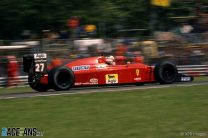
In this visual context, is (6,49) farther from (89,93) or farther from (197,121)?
(197,121)

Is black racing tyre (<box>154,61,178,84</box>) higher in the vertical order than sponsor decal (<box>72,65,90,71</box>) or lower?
lower

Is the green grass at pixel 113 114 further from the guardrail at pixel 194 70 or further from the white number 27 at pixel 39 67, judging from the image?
the guardrail at pixel 194 70

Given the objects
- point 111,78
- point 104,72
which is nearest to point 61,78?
point 104,72

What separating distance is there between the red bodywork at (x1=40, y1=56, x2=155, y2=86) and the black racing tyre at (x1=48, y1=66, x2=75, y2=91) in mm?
260

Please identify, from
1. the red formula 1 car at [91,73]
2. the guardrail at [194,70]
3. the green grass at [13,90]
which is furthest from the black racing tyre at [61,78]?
the guardrail at [194,70]

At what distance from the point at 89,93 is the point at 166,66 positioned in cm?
352

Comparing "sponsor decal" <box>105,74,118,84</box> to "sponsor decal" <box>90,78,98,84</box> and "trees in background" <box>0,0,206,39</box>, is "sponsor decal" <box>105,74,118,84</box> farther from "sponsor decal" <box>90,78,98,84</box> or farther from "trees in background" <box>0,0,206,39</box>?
"trees in background" <box>0,0,206,39</box>

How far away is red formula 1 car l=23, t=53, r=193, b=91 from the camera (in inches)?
541

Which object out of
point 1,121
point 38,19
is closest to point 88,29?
point 38,19

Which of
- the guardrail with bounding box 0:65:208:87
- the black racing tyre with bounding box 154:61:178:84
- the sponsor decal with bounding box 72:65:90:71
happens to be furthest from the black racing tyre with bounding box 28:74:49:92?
the guardrail with bounding box 0:65:208:87

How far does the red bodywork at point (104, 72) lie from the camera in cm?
1418

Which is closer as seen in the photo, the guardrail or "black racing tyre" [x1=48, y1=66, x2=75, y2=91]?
"black racing tyre" [x1=48, y1=66, x2=75, y2=91]

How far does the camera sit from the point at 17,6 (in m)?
27.0

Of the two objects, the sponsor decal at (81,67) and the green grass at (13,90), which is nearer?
the sponsor decal at (81,67)
